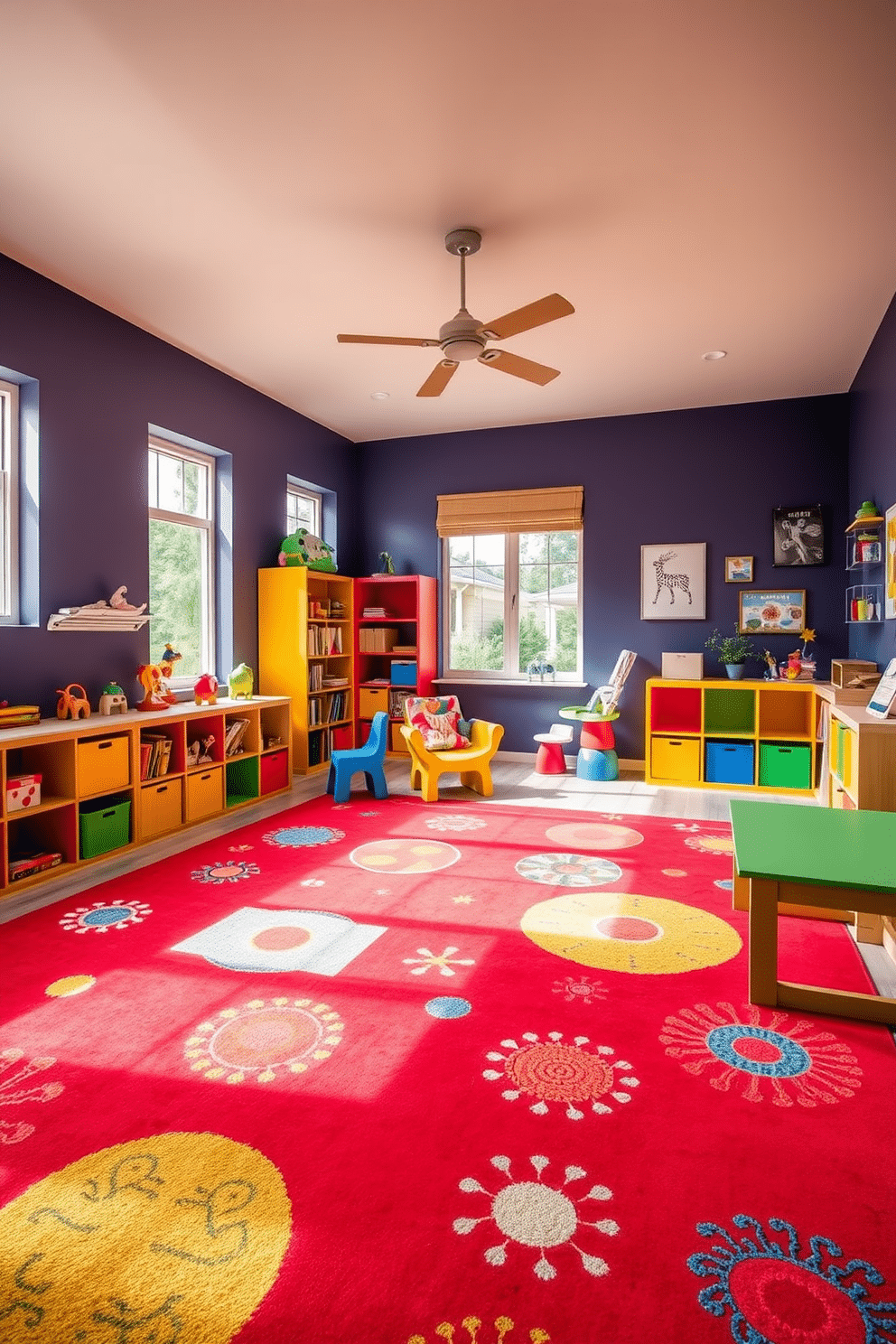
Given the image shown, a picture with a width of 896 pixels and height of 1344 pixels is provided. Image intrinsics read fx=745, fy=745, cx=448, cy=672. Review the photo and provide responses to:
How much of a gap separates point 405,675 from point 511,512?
1.72 metres

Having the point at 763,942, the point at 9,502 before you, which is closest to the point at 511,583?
the point at 9,502

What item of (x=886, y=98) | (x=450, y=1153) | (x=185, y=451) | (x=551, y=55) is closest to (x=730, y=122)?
(x=886, y=98)

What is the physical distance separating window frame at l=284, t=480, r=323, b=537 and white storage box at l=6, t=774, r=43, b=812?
3.18 metres

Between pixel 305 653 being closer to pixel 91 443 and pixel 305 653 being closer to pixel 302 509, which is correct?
pixel 302 509

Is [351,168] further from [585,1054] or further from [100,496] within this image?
[585,1054]

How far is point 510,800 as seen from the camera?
16.8ft

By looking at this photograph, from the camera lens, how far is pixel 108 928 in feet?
9.58

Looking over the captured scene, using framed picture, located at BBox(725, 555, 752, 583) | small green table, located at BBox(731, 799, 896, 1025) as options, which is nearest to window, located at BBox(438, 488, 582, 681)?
framed picture, located at BBox(725, 555, 752, 583)

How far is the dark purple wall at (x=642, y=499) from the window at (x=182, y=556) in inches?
84.8

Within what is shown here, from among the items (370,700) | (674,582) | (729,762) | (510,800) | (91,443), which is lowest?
(510,800)

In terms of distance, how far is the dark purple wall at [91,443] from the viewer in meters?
3.78

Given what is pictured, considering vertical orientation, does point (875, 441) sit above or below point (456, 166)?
below

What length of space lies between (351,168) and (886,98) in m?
1.95

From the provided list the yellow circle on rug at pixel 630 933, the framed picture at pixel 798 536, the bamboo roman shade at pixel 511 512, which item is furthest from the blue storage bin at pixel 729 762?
the yellow circle on rug at pixel 630 933
